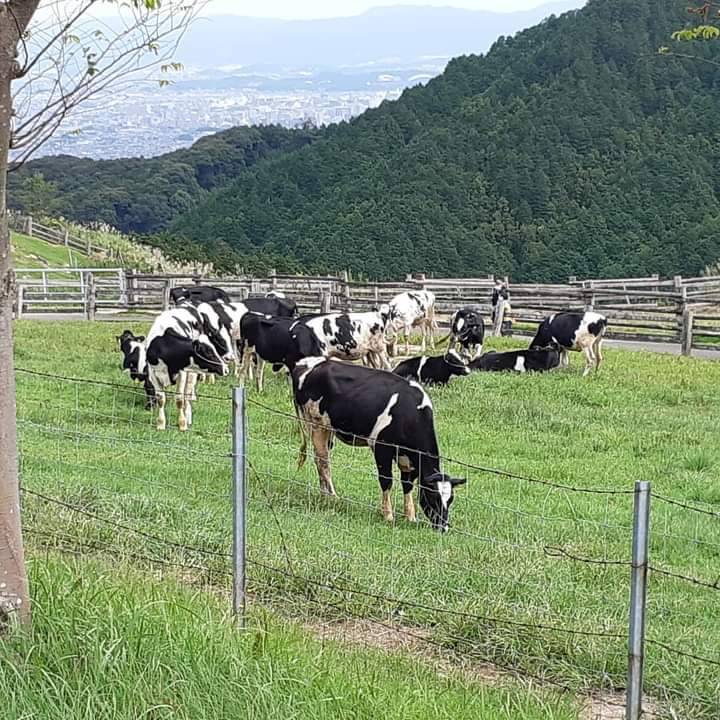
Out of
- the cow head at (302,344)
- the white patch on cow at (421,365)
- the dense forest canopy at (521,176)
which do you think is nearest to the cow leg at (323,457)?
the white patch on cow at (421,365)

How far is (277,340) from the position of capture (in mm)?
18266

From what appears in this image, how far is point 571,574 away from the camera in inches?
292

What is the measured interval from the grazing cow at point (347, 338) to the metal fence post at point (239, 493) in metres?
12.6

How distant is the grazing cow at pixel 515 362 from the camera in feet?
65.0

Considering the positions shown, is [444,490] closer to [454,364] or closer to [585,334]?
[454,364]

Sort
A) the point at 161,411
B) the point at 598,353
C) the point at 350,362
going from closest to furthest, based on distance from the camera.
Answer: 1. the point at 161,411
2. the point at 350,362
3. the point at 598,353

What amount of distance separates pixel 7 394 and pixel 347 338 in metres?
14.2

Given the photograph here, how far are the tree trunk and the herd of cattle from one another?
12.5 feet

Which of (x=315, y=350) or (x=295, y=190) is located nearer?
(x=315, y=350)

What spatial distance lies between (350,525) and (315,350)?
31.1 feet

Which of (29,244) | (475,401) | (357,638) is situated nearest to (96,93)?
(357,638)

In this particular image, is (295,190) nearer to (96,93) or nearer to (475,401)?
(475,401)

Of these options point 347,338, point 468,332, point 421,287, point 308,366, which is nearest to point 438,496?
point 308,366

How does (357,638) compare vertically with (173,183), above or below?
below
